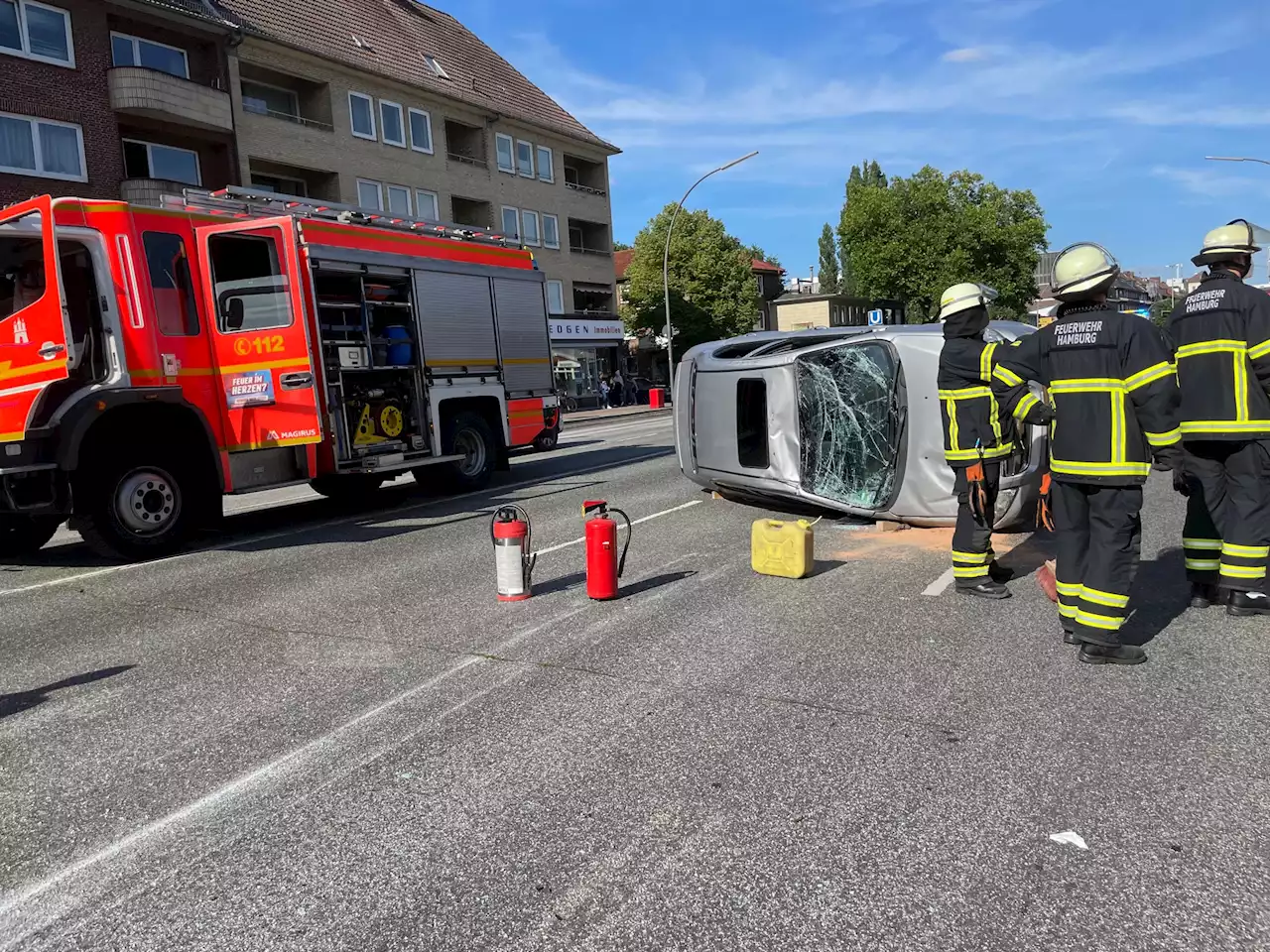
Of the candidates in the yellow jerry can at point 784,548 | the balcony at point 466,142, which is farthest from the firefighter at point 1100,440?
the balcony at point 466,142

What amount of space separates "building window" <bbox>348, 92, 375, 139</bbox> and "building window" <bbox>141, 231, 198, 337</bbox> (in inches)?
894

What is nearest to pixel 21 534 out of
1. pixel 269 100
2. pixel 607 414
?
pixel 269 100

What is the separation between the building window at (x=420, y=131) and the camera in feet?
101

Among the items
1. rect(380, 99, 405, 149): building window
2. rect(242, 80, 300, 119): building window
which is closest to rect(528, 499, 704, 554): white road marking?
rect(242, 80, 300, 119): building window

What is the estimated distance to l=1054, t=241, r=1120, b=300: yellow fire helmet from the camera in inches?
169

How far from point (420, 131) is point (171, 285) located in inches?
1001

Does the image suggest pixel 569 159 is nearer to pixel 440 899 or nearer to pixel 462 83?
pixel 462 83

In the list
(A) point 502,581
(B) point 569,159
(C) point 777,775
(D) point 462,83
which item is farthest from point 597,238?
(C) point 777,775

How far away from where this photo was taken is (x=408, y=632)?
5168 millimetres

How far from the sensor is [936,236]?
48.8 metres

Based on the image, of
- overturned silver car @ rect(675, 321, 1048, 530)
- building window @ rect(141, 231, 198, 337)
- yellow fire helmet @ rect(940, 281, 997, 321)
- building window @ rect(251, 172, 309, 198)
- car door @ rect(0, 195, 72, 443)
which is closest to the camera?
yellow fire helmet @ rect(940, 281, 997, 321)

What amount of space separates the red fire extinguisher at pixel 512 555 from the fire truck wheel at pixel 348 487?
5394 mm

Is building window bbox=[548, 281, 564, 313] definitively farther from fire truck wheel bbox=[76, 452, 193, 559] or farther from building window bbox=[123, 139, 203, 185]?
fire truck wheel bbox=[76, 452, 193, 559]

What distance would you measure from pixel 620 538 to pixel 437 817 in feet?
16.0
